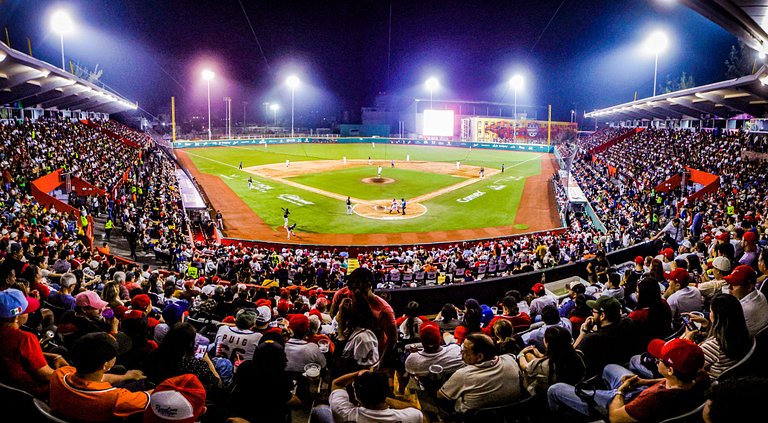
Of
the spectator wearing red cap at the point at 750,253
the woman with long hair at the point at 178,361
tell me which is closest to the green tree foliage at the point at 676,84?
the spectator wearing red cap at the point at 750,253

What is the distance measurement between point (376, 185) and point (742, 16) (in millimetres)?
34719

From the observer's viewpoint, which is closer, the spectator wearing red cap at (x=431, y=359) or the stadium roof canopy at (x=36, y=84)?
the spectator wearing red cap at (x=431, y=359)

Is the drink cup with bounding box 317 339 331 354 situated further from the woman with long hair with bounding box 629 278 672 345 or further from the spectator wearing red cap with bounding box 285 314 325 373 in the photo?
the woman with long hair with bounding box 629 278 672 345

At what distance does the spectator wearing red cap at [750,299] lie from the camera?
5.59 meters

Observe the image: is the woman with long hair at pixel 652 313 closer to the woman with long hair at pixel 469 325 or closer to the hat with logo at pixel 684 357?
the woman with long hair at pixel 469 325

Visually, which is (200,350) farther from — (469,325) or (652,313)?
(652,313)

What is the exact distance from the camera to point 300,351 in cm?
556

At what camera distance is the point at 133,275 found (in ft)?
37.9

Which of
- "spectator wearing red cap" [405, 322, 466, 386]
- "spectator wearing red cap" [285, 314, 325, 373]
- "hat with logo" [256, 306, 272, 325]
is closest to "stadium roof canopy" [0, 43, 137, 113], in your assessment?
"hat with logo" [256, 306, 272, 325]

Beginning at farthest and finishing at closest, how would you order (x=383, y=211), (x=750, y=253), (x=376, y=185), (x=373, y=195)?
1. (x=376, y=185)
2. (x=373, y=195)
3. (x=383, y=211)
4. (x=750, y=253)

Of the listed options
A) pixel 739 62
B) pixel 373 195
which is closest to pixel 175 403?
pixel 373 195

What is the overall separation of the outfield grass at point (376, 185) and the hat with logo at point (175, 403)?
37.9 metres

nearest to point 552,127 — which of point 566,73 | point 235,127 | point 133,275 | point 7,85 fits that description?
point 566,73

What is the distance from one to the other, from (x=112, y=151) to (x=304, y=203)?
1719 cm
